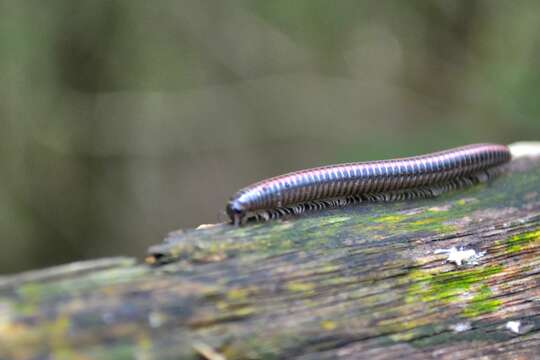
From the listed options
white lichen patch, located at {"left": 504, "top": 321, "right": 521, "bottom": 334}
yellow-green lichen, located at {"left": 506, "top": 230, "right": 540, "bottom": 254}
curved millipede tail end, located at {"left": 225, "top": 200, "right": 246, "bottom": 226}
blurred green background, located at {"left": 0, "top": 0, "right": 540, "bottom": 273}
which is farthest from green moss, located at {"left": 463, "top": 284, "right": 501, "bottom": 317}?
blurred green background, located at {"left": 0, "top": 0, "right": 540, "bottom": 273}

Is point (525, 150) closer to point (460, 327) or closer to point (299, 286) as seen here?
point (460, 327)

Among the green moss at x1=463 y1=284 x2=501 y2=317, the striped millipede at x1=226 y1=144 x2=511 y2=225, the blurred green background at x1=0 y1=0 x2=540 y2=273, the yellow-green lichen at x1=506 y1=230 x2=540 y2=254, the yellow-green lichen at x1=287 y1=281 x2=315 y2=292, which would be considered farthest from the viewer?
the blurred green background at x1=0 y1=0 x2=540 y2=273

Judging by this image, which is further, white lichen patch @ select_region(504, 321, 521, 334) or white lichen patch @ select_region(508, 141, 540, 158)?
white lichen patch @ select_region(508, 141, 540, 158)

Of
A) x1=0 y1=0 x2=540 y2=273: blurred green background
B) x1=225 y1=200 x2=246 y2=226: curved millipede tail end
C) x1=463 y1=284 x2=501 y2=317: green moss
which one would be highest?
x1=0 y1=0 x2=540 y2=273: blurred green background

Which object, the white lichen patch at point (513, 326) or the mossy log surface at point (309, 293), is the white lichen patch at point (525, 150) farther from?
the white lichen patch at point (513, 326)

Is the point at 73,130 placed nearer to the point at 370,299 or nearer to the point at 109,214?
the point at 109,214

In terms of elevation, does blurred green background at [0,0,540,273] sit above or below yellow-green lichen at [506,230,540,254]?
above

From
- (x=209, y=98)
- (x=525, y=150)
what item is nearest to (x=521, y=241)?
(x=525, y=150)

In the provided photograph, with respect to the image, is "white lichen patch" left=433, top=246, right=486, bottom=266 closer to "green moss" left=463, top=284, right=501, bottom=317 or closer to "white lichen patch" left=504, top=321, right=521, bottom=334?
"green moss" left=463, top=284, right=501, bottom=317
